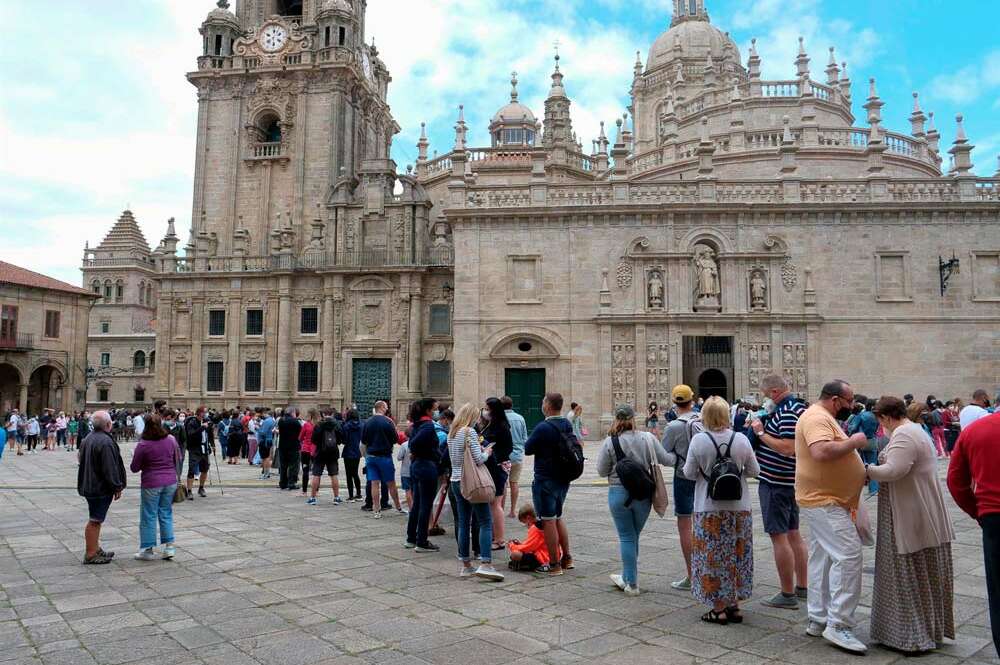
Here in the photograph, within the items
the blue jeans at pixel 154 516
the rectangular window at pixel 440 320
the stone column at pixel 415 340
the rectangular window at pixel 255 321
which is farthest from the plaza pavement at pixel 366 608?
the rectangular window at pixel 255 321

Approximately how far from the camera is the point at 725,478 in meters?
5.71

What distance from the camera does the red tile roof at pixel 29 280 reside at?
37844 mm

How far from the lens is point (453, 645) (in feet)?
17.3

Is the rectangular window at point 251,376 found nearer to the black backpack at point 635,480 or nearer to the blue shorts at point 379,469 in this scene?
the blue shorts at point 379,469

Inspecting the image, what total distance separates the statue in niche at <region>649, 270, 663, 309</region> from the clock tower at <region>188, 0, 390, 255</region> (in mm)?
18303

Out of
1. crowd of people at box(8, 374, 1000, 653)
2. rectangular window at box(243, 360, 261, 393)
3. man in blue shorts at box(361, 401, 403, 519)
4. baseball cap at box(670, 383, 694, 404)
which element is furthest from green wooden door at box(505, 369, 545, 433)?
baseball cap at box(670, 383, 694, 404)

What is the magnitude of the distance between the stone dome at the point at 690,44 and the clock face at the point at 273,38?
24001mm

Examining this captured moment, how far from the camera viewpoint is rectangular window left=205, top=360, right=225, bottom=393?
34.6m

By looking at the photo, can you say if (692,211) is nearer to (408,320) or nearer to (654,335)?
(654,335)

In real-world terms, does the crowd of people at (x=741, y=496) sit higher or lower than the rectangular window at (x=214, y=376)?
lower

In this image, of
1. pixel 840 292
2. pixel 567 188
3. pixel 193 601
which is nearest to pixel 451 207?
pixel 567 188

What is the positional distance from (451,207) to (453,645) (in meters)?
22.3

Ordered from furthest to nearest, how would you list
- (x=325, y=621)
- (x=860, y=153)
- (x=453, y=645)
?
1. (x=860, y=153)
2. (x=325, y=621)
3. (x=453, y=645)

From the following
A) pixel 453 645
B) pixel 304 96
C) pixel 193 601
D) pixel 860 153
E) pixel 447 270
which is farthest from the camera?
pixel 304 96
